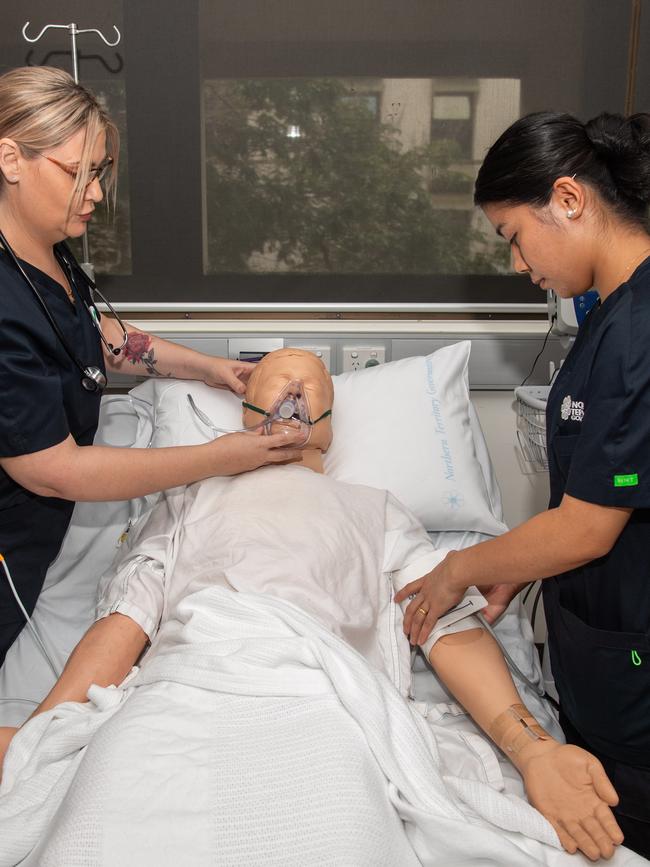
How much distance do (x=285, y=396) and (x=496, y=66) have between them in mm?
1273

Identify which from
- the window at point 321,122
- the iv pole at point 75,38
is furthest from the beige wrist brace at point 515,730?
the iv pole at point 75,38

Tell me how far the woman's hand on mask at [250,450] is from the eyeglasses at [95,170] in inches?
22.5

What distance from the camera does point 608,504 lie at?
116 cm

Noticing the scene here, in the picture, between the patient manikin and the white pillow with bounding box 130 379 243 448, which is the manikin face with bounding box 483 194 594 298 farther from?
the white pillow with bounding box 130 379 243 448

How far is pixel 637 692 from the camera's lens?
1275mm

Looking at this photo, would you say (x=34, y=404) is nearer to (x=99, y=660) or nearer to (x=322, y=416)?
(x=99, y=660)

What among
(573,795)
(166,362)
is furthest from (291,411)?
(573,795)

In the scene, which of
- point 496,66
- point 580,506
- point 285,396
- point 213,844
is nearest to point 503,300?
point 496,66

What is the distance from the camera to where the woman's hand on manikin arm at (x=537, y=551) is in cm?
120

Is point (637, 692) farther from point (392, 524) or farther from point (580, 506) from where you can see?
point (392, 524)

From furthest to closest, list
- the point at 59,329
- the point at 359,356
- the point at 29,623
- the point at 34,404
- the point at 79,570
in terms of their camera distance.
A: 1. the point at 359,356
2. the point at 79,570
3. the point at 29,623
4. the point at 59,329
5. the point at 34,404

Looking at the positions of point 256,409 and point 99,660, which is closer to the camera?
point 99,660

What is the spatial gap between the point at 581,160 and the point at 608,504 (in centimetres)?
53

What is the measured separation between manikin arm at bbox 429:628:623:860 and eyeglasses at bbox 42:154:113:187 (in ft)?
3.69
